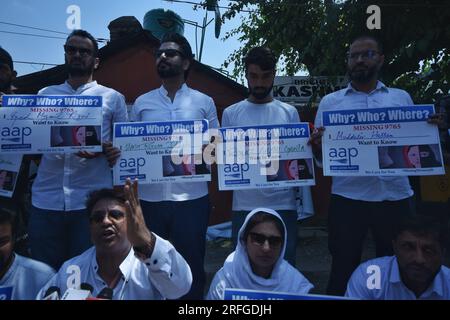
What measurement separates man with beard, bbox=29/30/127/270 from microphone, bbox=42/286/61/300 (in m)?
0.83

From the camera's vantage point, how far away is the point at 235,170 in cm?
340

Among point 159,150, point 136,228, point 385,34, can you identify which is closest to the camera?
point 136,228

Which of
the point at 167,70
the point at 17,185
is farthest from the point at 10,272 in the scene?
the point at 167,70

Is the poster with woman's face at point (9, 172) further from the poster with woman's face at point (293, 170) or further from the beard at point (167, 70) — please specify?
the poster with woman's face at point (293, 170)

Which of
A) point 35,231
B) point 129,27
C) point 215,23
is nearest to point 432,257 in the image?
point 35,231

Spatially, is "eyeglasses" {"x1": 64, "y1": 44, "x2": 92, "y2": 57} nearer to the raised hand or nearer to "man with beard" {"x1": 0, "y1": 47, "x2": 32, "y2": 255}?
"man with beard" {"x1": 0, "y1": 47, "x2": 32, "y2": 255}

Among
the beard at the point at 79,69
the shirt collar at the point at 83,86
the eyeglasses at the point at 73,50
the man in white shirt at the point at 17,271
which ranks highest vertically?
the eyeglasses at the point at 73,50

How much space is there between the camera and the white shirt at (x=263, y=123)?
3434 millimetres

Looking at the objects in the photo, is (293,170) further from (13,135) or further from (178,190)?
(13,135)

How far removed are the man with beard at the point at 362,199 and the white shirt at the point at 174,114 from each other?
901 millimetres

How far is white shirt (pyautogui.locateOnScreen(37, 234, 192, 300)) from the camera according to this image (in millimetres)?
2288

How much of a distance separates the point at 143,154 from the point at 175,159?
0.24 metres

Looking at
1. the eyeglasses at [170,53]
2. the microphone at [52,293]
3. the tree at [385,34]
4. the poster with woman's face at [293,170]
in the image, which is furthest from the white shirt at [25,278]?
the tree at [385,34]

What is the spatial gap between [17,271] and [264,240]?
1464 millimetres
